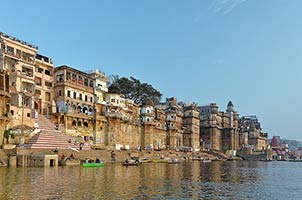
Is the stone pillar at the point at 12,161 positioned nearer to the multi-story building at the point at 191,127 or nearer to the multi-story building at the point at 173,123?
the multi-story building at the point at 173,123

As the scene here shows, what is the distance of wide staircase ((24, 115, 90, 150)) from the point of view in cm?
4372

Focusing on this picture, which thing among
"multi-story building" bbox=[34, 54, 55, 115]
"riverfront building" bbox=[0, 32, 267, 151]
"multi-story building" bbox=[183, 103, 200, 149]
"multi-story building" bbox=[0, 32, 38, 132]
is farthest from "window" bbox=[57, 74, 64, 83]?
"multi-story building" bbox=[183, 103, 200, 149]

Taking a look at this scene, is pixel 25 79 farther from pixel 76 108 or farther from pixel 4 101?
pixel 76 108

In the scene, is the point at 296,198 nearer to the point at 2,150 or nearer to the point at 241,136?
the point at 2,150

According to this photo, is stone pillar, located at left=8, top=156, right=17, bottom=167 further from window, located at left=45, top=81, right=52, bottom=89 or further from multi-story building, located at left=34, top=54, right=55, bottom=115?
window, located at left=45, top=81, right=52, bottom=89

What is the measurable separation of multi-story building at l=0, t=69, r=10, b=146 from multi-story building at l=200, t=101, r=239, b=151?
7655cm

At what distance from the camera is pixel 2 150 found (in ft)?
132

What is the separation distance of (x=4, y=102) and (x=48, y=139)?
721 cm

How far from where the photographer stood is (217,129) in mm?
115500

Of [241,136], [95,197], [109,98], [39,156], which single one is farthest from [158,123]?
[95,197]

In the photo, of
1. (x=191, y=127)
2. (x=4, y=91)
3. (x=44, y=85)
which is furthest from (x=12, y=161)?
(x=191, y=127)

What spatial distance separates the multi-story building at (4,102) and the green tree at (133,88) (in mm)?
41953

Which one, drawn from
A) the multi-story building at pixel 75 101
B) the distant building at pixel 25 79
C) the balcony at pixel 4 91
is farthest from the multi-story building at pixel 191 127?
the balcony at pixel 4 91

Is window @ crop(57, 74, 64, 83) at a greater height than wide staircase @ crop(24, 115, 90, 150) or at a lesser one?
greater
